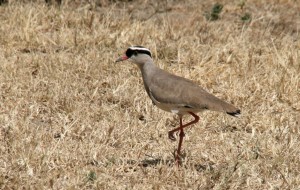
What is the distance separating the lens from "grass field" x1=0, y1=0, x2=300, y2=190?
23.0ft

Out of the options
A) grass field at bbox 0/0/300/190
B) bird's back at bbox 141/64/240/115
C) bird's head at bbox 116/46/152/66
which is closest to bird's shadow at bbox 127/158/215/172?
grass field at bbox 0/0/300/190

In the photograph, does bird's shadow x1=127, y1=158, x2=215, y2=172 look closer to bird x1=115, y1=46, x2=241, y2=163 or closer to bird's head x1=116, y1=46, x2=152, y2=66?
bird x1=115, y1=46, x2=241, y2=163

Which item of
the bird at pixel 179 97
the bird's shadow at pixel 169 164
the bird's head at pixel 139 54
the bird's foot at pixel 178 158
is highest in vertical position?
the bird's head at pixel 139 54

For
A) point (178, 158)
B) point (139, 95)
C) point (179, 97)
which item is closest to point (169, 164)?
point (178, 158)

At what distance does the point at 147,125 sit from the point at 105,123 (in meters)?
0.48

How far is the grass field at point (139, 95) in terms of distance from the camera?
7.01m

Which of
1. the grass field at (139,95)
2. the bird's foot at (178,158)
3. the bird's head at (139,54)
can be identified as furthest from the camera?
the bird's head at (139,54)

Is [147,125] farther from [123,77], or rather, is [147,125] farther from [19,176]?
[19,176]

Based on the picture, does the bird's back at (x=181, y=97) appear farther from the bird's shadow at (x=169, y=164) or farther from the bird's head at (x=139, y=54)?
the bird's shadow at (x=169, y=164)

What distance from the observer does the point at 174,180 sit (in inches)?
271

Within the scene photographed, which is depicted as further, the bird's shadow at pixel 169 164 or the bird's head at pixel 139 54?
the bird's head at pixel 139 54

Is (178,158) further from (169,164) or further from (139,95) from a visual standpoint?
(139,95)

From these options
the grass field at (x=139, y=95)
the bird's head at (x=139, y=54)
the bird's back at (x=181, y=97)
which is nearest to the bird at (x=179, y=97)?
the bird's back at (x=181, y=97)

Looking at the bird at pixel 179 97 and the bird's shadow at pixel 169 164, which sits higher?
the bird at pixel 179 97
